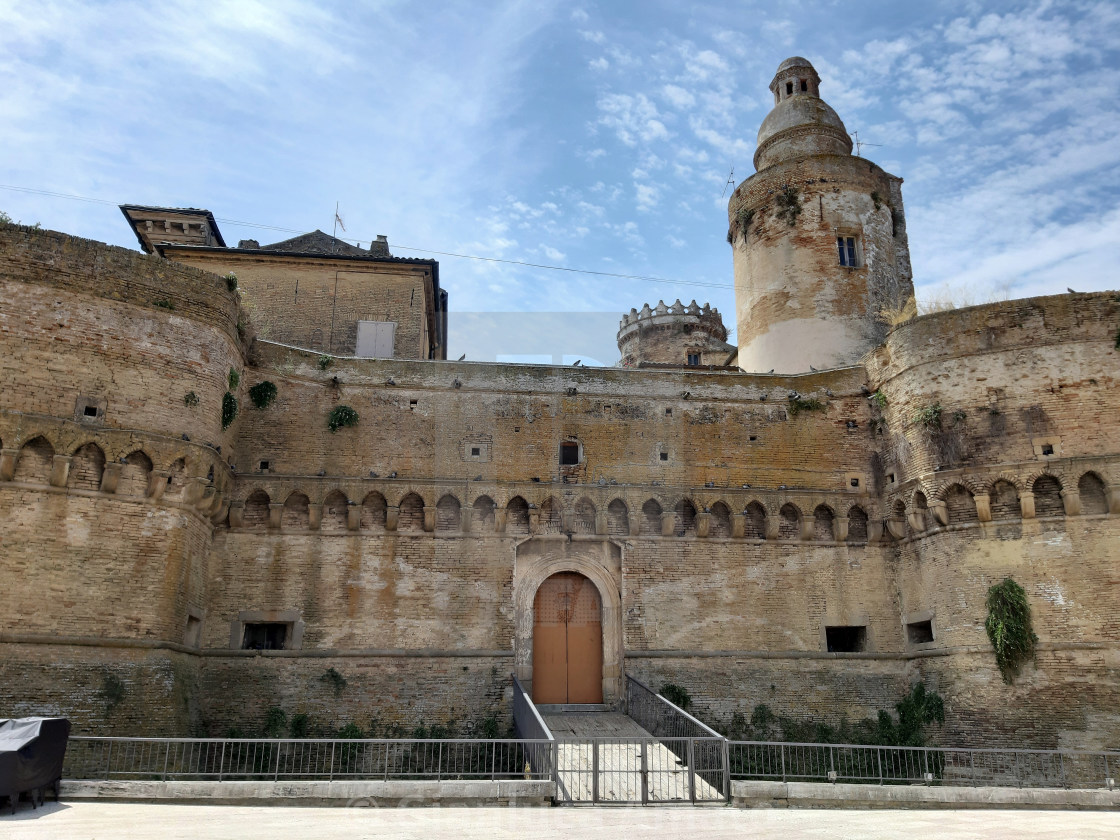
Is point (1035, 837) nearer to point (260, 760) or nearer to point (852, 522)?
point (852, 522)

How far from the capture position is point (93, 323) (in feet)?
52.8

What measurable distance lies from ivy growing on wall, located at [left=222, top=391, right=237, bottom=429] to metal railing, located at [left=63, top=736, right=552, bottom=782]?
6268 mm

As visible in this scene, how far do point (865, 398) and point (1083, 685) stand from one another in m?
7.86

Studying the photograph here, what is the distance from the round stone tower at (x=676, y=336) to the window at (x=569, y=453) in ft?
71.2

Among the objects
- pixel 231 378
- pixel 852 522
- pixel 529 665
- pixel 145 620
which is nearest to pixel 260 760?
pixel 145 620

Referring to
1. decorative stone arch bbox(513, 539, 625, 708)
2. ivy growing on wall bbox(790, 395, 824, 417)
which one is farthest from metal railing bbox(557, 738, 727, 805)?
ivy growing on wall bbox(790, 395, 824, 417)

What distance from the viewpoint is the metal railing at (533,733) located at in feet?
43.1

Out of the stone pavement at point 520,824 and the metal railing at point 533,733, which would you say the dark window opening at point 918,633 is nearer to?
the stone pavement at point 520,824

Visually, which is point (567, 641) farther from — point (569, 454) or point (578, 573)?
point (569, 454)

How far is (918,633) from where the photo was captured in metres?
20.3

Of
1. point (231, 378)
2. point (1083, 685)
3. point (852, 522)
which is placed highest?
point (231, 378)

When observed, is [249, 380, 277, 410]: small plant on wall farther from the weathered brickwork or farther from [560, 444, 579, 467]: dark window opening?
[560, 444, 579, 467]: dark window opening

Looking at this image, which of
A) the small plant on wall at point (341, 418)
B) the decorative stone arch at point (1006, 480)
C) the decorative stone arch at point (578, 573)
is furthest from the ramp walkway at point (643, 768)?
the decorative stone arch at point (1006, 480)

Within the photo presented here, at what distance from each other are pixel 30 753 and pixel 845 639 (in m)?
Answer: 16.6
